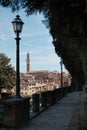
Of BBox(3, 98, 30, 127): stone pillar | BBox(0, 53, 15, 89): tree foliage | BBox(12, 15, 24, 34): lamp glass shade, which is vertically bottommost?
BBox(3, 98, 30, 127): stone pillar

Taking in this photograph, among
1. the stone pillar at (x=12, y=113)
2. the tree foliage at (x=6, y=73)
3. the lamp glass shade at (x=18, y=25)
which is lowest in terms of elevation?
the stone pillar at (x=12, y=113)

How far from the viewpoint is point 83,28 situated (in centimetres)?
616

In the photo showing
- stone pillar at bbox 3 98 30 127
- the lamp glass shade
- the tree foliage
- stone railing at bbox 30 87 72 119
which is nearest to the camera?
stone pillar at bbox 3 98 30 127

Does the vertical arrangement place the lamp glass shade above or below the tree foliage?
below

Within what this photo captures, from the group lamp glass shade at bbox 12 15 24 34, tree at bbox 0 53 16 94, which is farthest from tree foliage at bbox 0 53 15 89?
lamp glass shade at bbox 12 15 24 34

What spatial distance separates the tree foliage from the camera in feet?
271

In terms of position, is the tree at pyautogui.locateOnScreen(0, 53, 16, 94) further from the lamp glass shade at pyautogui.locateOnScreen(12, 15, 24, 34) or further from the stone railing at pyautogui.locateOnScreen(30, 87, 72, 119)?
the lamp glass shade at pyautogui.locateOnScreen(12, 15, 24, 34)

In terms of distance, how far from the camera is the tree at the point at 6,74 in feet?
271

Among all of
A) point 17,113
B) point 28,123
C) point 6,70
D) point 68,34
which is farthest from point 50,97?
point 6,70

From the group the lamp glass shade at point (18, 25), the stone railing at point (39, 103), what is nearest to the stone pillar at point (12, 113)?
the lamp glass shade at point (18, 25)

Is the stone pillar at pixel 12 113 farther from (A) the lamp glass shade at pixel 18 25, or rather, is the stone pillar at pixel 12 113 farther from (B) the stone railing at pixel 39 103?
(B) the stone railing at pixel 39 103

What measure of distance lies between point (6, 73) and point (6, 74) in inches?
28.0

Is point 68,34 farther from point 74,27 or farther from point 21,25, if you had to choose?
point 21,25

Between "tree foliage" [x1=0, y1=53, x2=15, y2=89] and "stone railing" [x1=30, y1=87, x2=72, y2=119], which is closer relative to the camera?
"stone railing" [x1=30, y1=87, x2=72, y2=119]
